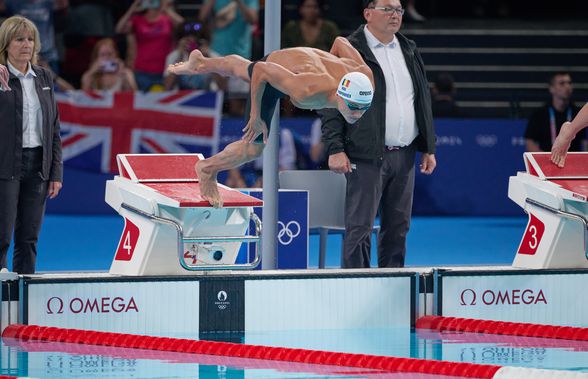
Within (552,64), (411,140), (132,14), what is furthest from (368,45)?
(552,64)

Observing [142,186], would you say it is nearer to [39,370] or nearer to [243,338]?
[243,338]

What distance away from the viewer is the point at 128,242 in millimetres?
7375

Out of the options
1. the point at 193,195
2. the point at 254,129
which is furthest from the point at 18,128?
the point at 254,129

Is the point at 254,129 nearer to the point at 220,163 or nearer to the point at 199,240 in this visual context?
the point at 220,163

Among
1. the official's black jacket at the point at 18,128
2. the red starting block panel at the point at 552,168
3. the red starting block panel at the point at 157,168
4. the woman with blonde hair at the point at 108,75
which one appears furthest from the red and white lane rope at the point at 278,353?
the woman with blonde hair at the point at 108,75

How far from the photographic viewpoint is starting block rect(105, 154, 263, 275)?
7.16 meters

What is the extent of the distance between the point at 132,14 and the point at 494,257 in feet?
18.4

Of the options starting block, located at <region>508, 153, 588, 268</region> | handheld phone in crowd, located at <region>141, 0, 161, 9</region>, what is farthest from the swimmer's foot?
handheld phone in crowd, located at <region>141, 0, 161, 9</region>

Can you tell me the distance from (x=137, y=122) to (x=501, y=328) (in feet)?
23.4

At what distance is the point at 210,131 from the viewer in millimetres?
13586

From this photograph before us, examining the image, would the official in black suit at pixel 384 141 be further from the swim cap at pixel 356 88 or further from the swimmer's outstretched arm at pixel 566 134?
the swim cap at pixel 356 88

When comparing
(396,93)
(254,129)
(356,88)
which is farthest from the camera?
(396,93)

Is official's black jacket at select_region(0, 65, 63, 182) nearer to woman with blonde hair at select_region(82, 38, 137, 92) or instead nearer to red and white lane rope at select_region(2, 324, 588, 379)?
red and white lane rope at select_region(2, 324, 588, 379)

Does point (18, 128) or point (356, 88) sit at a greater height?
point (356, 88)
